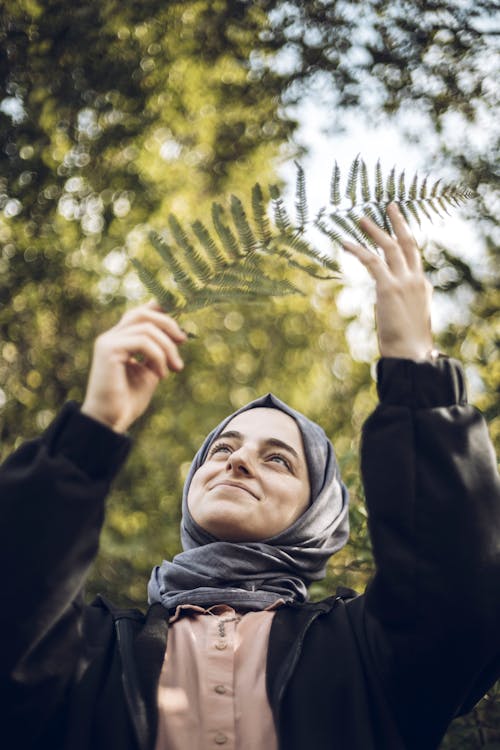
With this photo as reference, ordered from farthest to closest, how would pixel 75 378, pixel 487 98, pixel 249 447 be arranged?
pixel 75 378 → pixel 487 98 → pixel 249 447

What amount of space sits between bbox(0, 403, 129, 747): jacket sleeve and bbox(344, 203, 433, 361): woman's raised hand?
1.99 ft

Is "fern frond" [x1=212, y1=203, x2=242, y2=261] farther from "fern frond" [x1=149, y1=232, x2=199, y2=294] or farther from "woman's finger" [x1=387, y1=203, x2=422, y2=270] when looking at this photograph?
"woman's finger" [x1=387, y1=203, x2=422, y2=270]

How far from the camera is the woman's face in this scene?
2.29 meters

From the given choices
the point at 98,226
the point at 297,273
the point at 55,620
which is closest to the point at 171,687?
the point at 55,620

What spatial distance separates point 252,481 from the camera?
2350 millimetres

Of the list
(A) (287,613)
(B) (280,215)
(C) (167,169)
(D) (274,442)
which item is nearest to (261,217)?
(B) (280,215)

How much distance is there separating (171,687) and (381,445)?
0.75 metres

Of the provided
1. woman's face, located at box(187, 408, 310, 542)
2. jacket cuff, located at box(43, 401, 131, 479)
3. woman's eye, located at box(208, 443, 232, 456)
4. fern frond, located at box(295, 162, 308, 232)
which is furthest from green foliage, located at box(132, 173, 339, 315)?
woman's eye, located at box(208, 443, 232, 456)

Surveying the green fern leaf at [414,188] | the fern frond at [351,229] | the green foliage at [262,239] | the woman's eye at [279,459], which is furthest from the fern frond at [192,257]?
the woman's eye at [279,459]

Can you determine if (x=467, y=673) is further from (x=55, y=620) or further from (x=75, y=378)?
(x=75, y=378)

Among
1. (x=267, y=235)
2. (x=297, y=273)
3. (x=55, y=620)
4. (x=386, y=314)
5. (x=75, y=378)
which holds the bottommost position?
(x=55, y=620)

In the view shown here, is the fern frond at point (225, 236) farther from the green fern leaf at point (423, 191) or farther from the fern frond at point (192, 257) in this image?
the green fern leaf at point (423, 191)

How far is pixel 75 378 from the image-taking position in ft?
20.3

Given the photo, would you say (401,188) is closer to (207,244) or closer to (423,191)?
(423,191)
